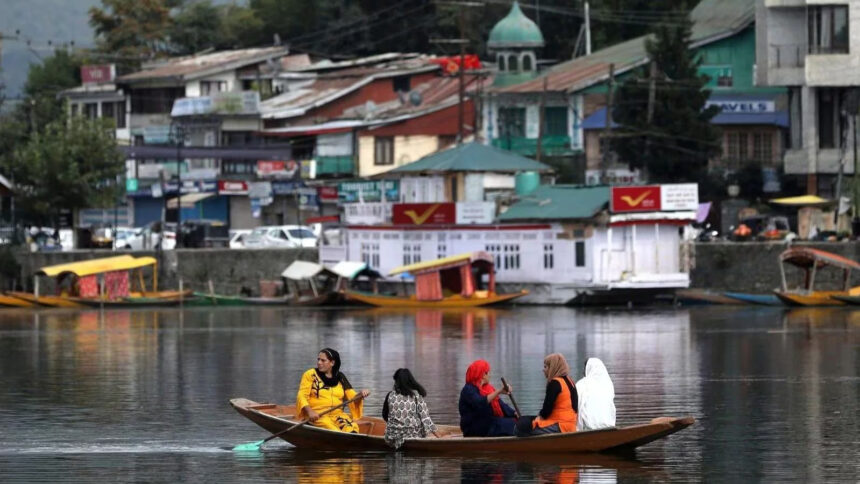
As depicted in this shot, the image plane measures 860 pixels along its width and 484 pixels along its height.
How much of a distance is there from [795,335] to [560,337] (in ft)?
20.4

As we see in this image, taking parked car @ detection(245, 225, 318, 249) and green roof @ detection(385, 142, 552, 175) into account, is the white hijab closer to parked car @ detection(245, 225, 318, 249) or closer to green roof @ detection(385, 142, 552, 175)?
green roof @ detection(385, 142, 552, 175)

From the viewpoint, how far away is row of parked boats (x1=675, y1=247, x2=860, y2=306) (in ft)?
190

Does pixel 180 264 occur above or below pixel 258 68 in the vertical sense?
below

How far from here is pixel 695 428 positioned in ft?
93.0

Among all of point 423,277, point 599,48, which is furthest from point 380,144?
point 423,277

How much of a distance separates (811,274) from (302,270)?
18418mm

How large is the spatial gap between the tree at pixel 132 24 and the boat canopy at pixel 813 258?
190 ft

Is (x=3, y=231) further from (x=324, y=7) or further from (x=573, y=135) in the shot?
(x=324, y=7)

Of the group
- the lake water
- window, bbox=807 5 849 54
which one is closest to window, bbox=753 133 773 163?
window, bbox=807 5 849 54

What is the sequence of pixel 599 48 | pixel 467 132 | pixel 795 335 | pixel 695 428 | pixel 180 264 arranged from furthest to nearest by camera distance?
pixel 599 48 → pixel 467 132 → pixel 180 264 → pixel 795 335 → pixel 695 428

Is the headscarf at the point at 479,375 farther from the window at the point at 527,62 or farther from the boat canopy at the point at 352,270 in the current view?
the window at the point at 527,62

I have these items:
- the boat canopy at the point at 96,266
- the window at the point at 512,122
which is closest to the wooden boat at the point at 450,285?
the boat canopy at the point at 96,266

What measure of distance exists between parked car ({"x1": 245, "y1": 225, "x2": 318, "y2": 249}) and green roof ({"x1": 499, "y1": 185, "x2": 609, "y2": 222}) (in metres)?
10.3

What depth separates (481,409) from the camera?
24.2 metres
